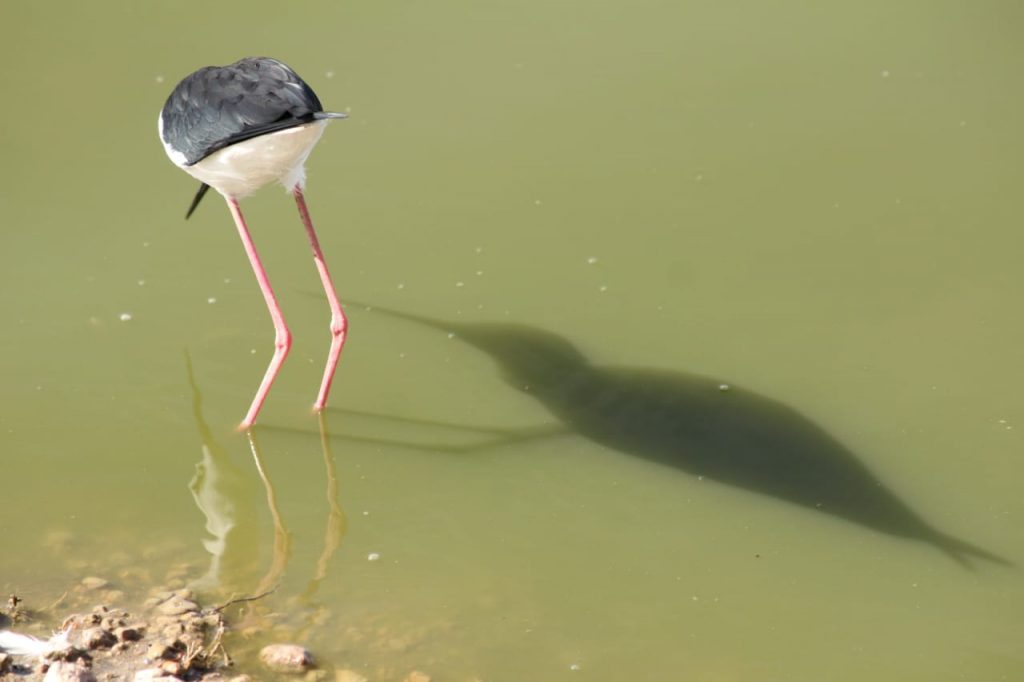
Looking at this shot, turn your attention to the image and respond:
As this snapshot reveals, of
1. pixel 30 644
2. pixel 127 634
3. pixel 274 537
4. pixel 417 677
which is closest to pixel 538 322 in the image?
pixel 274 537

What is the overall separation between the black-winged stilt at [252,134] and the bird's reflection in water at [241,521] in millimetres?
182

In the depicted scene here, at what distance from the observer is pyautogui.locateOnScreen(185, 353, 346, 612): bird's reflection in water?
4.14 m

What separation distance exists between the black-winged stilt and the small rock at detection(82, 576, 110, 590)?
92cm

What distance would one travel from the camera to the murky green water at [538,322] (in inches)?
159

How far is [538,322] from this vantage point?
17.4 ft

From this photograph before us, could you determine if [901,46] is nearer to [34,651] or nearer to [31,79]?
[31,79]

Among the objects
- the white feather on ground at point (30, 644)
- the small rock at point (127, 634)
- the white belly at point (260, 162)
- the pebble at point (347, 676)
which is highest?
the white belly at point (260, 162)

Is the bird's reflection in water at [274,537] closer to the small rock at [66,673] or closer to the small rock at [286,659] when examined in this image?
the small rock at [286,659]

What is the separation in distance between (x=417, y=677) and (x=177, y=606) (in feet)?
2.47

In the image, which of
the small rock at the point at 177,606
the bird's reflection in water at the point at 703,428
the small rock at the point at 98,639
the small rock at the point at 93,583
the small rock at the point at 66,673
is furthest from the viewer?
the bird's reflection in water at the point at 703,428

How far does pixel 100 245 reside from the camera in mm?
5750

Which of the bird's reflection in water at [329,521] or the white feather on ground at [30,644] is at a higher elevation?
the white feather on ground at [30,644]

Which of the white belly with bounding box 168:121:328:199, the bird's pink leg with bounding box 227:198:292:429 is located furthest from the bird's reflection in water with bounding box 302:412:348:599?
the white belly with bounding box 168:121:328:199

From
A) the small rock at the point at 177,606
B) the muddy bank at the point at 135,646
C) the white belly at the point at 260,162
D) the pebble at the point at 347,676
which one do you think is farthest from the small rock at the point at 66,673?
the white belly at the point at 260,162
